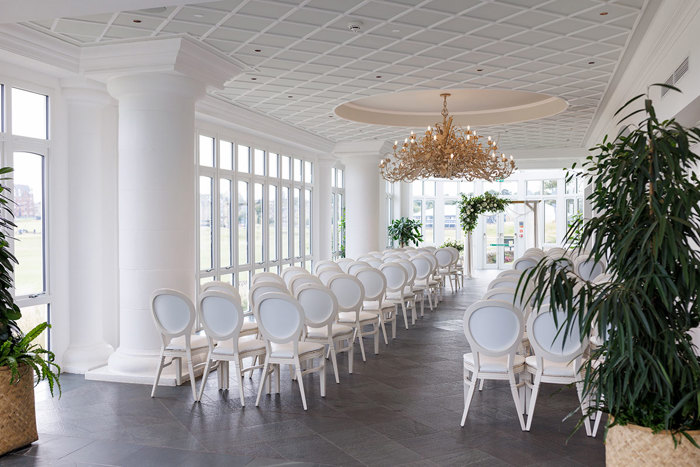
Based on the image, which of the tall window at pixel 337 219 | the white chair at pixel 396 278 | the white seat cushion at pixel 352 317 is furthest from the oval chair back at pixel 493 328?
the tall window at pixel 337 219

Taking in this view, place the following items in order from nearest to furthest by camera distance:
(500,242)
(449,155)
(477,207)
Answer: (449,155), (477,207), (500,242)

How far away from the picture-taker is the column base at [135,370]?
6359 millimetres

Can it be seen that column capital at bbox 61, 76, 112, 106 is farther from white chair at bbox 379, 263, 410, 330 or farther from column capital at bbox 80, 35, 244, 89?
white chair at bbox 379, 263, 410, 330

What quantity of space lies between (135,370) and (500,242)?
1795 cm

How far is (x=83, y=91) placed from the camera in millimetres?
6809

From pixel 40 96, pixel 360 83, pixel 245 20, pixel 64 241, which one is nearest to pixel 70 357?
pixel 64 241

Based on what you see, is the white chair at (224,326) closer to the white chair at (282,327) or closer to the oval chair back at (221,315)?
the oval chair back at (221,315)

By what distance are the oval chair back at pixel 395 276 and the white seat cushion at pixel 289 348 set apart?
136 inches

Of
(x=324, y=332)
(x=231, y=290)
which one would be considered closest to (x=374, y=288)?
(x=324, y=332)

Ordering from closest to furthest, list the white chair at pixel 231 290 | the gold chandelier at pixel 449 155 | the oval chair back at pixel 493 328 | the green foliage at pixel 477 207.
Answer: the oval chair back at pixel 493 328 < the white chair at pixel 231 290 < the gold chandelier at pixel 449 155 < the green foliage at pixel 477 207

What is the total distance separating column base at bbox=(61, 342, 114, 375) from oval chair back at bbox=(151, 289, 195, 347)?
1563 mm

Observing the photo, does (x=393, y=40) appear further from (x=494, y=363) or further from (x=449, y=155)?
(x=449, y=155)

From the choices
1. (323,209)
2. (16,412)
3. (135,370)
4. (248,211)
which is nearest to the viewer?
(16,412)

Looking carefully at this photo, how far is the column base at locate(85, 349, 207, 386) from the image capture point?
6359 mm
